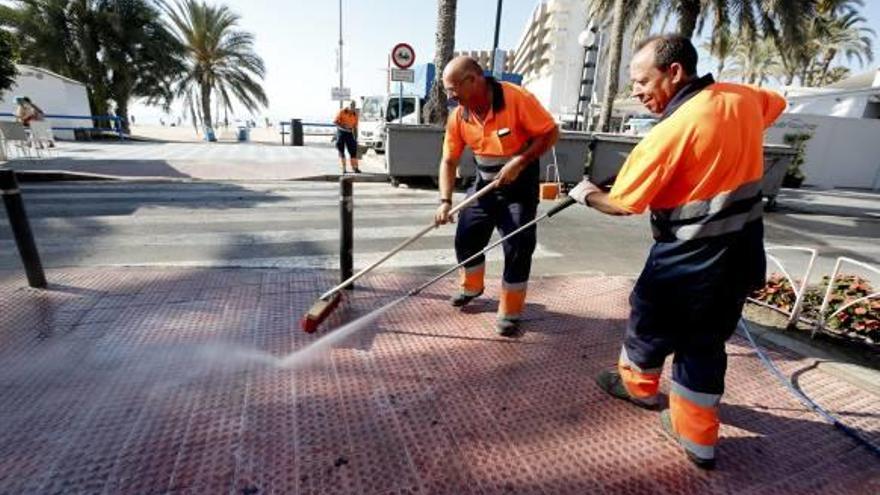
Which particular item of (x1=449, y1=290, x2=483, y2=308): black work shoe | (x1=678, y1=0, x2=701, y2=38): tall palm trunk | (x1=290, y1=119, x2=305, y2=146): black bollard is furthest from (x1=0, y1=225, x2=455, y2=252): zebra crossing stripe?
(x1=290, y1=119, x2=305, y2=146): black bollard

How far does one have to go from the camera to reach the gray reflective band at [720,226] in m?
1.85

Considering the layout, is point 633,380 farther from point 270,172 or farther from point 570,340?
point 270,172

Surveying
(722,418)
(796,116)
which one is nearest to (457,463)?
(722,418)

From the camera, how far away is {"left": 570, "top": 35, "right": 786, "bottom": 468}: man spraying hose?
5.85 ft

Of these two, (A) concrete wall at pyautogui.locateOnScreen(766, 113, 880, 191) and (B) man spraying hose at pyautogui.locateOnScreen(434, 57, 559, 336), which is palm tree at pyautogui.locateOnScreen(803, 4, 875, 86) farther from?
(B) man spraying hose at pyautogui.locateOnScreen(434, 57, 559, 336)

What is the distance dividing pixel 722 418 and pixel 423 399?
1.58 m

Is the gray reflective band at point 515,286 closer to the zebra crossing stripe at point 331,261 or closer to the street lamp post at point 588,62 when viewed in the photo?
the zebra crossing stripe at point 331,261

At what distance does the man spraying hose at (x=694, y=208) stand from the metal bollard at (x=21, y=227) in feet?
13.0

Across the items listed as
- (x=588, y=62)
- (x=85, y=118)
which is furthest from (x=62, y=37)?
(x=588, y=62)

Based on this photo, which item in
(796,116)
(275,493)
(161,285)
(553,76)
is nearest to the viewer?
(275,493)

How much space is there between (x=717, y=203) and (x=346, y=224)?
2677mm

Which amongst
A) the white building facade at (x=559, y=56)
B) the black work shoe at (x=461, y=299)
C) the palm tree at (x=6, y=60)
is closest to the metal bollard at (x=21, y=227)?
the black work shoe at (x=461, y=299)

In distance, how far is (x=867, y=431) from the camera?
2436 millimetres

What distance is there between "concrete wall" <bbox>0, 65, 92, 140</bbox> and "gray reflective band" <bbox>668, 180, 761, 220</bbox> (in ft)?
81.4
